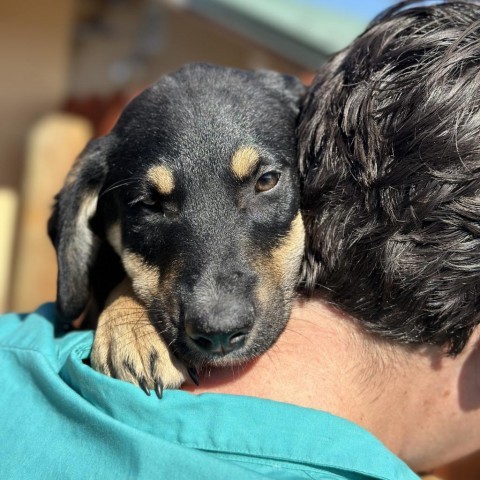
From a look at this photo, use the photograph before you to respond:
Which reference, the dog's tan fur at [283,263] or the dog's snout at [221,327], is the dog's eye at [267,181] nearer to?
the dog's tan fur at [283,263]

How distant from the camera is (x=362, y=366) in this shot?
2258mm

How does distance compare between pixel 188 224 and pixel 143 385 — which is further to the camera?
pixel 188 224

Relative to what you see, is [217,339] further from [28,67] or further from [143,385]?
[28,67]

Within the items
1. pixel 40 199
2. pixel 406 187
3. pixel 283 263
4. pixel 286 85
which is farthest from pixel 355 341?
pixel 40 199

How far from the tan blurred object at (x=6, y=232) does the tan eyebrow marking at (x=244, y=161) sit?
4850 millimetres

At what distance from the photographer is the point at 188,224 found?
2533 mm

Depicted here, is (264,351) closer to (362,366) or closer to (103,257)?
(362,366)

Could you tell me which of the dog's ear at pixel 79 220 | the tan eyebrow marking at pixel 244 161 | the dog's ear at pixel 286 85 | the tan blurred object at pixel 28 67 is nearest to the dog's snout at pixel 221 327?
the tan eyebrow marking at pixel 244 161

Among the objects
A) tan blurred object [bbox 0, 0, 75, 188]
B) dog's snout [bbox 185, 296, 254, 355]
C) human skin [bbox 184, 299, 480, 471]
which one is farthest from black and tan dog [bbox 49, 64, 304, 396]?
tan blurred object [bbox 0, 0, 75, 188]

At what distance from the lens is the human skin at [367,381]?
215 cm

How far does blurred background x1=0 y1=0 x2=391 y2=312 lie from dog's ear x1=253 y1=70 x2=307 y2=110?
3.78 m

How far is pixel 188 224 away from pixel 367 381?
2.84 ft

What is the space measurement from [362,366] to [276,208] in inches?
28.2

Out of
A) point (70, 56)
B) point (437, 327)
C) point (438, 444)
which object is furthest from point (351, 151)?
point (70, 56)
